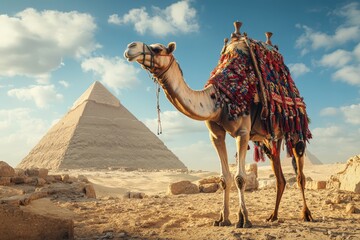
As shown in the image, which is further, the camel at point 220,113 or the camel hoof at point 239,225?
the camel hoof at point 239,225

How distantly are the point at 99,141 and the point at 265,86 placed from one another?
3066 inches

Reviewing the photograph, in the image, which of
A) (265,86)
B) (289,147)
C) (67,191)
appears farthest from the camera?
(67,191)

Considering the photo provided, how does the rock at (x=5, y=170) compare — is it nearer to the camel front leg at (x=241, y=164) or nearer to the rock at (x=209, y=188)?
the rock at (x=209, y=188)

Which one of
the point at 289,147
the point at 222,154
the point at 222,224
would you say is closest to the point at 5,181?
the point at 222,154

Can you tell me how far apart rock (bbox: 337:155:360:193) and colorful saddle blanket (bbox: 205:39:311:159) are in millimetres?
3445

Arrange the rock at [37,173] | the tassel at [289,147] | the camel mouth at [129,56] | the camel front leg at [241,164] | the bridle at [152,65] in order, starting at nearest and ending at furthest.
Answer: the camel mouth at [129,56]
the bridle at [152,65]
the camel front leg at [241,164]
the tassel at [289,147]
the rock at [37,173]

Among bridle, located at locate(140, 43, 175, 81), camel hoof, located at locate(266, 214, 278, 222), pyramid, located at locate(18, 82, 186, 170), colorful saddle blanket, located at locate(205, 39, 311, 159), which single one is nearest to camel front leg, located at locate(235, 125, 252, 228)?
colorful saddle blanket, located at locate(205, 39, 311, 159)

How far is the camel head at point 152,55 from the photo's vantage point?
3.63 m

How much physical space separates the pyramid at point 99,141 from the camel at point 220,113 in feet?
212

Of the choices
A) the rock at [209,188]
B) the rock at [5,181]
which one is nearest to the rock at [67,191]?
the rock at [5,181]

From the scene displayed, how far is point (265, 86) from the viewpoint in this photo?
5039 millimetres

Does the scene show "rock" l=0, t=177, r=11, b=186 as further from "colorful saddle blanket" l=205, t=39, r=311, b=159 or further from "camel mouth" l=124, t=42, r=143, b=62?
"camel mouth" l=124, t=42, r=143, b=62

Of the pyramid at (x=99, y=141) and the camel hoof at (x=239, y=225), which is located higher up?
the pyramid at (x=99, y=141)

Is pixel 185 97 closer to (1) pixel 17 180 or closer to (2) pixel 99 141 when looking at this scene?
(1) pixel 17 180
